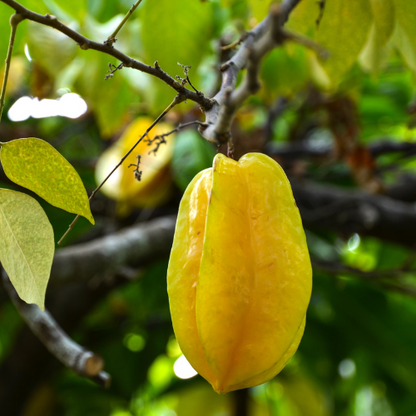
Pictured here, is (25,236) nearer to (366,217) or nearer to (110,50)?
(110,50)

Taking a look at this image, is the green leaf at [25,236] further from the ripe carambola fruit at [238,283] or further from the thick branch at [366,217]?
the thick branch at [366,217]

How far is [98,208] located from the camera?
1.60 meters

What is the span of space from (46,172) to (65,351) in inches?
12.9

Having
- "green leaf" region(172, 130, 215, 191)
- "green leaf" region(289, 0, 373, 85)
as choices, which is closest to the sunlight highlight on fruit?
"green leaf" region(172, 130, 215, 191)

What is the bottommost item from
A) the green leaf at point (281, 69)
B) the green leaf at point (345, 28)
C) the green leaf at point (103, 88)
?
the green leaf at point (281, 69)

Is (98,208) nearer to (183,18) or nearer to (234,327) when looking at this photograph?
(183,18)

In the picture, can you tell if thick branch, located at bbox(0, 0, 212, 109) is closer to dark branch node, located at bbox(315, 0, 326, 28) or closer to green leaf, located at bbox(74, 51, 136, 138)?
dark branch node, located at bbox(315, 0, 326, 28)

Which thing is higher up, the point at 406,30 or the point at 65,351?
the point at 406,30

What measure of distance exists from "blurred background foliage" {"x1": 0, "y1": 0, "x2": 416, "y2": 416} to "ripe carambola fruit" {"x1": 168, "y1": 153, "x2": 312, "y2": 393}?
0.39 metres

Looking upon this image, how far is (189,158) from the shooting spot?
→ 1.31 metres

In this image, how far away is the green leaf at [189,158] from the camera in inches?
50.5

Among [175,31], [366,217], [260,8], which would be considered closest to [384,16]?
[260,8]

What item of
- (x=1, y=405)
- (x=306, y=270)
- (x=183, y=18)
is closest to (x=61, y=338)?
(x=306, y=270)

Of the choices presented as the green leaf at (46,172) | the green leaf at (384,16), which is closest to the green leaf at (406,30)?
the green leaf at (384,16)
